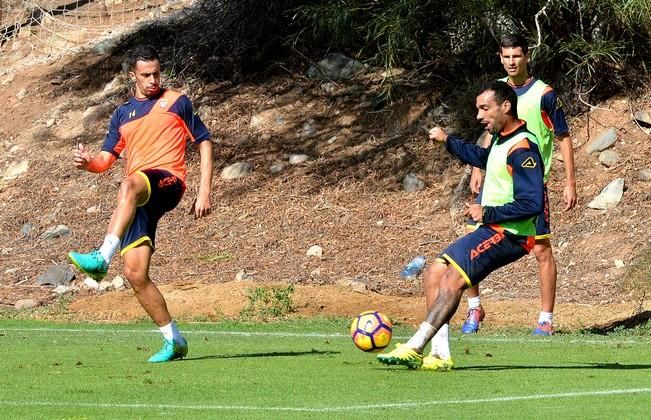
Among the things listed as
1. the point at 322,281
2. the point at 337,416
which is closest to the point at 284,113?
the point at 322,281

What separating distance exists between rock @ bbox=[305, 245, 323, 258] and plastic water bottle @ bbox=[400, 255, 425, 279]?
5.07 feet

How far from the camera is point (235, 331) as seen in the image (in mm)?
14016

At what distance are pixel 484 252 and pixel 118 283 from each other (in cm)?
1104

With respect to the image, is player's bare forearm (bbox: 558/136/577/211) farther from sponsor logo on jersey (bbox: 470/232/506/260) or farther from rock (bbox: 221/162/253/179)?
rock (bbox: 221/162/253/179)

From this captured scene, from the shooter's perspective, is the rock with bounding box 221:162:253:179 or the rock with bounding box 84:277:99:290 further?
the rock with bounding box 221:162:253:179

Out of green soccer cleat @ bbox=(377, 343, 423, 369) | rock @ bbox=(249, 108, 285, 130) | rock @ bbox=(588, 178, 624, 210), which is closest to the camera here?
green soccer cleat @ bbox=(377, 343, 423, 369)

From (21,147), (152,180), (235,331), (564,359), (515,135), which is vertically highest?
(515,135)

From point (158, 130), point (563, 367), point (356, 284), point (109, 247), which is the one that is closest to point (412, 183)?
point (356, 284)

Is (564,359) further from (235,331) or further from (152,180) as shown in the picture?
(235,331)

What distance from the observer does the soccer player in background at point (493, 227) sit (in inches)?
362

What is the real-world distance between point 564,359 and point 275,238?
10720 millimetres

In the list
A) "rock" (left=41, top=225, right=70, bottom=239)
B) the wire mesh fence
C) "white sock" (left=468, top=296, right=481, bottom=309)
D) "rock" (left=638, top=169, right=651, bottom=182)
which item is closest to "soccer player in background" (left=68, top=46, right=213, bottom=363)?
"white sock" (left=468, top=296, right=481, bottom=309)

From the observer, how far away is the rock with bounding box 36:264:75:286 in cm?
1989

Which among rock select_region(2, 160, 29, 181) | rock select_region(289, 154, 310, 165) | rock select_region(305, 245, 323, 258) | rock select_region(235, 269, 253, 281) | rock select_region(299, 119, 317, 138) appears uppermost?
rock select_region(299, 119, 317, 138)
